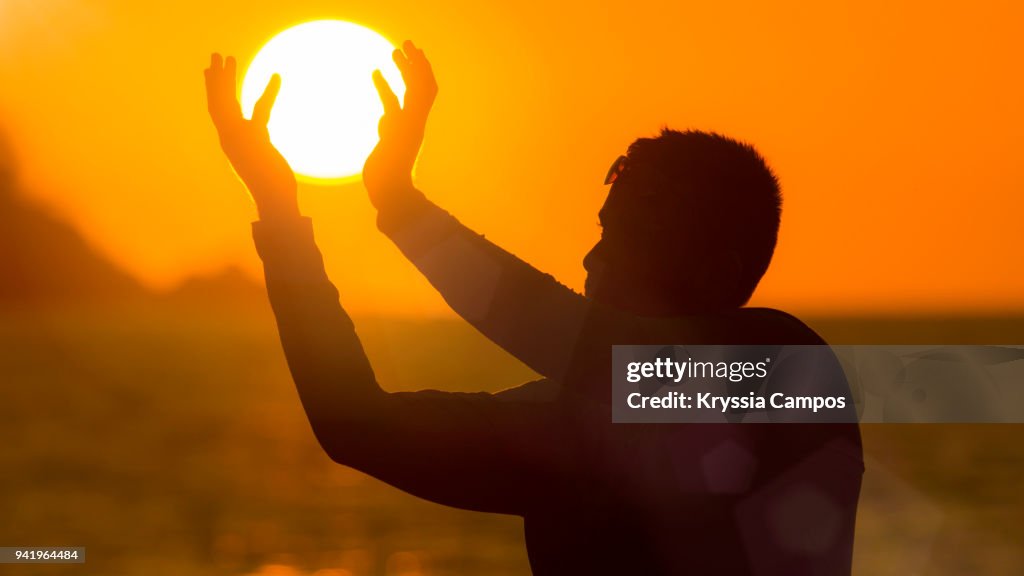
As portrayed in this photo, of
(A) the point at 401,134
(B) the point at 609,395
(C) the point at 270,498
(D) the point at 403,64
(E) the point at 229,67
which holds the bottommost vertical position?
(B) the point at 609,395

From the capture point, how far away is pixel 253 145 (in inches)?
73.4

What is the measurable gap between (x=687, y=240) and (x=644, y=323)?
0.20 metres

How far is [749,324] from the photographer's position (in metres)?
1.80

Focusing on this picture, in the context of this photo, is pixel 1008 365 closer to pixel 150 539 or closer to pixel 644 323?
pixel 644 323

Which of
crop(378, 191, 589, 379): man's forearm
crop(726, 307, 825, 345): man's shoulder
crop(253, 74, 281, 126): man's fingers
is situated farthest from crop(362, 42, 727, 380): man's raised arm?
crop(253, 74, 281, 126): man's fingers

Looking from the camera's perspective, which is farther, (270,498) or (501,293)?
(270,498)

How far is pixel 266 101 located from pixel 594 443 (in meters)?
0.63

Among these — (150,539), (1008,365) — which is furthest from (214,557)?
(1008,365)

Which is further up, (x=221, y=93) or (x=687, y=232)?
(x=221, y=93)

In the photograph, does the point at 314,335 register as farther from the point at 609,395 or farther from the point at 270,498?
the point at 270,498

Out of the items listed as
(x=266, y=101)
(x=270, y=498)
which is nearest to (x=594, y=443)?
(x=266, y=101)

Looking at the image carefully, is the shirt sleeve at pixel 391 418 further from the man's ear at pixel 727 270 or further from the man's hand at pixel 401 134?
the man's ear at pixel 727 270

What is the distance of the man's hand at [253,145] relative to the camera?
1812mm

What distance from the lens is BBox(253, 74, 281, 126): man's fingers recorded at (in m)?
1.92
